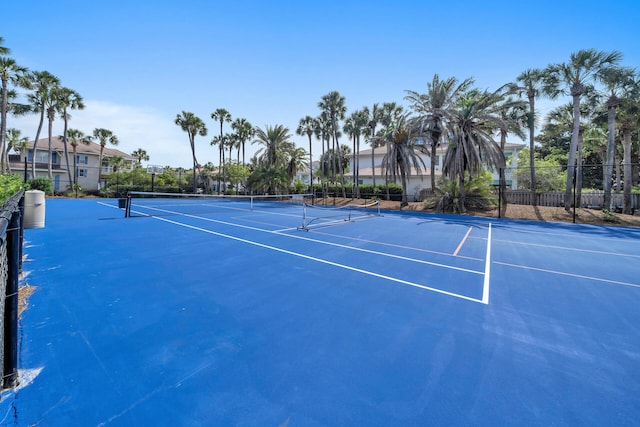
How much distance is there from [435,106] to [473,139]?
586 centimetres

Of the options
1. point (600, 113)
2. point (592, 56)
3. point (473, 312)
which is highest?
point (592, 56)

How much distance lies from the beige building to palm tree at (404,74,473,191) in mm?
41464

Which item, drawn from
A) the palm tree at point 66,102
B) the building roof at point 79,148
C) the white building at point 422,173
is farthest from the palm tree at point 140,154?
the white building at point 422,173

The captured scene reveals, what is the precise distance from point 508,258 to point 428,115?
68.7 ft

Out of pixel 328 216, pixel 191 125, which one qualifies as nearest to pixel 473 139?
pixel 328 216

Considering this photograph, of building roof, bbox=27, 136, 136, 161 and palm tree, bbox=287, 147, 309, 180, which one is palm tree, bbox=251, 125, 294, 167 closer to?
palm tree, bbox=287, 147, 309, 180

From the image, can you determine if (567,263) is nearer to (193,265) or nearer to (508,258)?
(508,258)

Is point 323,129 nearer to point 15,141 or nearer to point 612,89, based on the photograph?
point 612,89

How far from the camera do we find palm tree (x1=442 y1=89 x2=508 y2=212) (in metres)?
23.4

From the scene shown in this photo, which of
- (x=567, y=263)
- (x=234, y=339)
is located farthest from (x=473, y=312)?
(x=567, y=263)

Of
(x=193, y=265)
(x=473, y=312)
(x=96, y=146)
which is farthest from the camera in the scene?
(x=96, y=146)

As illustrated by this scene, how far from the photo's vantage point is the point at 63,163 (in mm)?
43812

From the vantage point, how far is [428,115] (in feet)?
87.7

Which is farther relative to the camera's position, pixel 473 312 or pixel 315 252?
pixel 315 252
